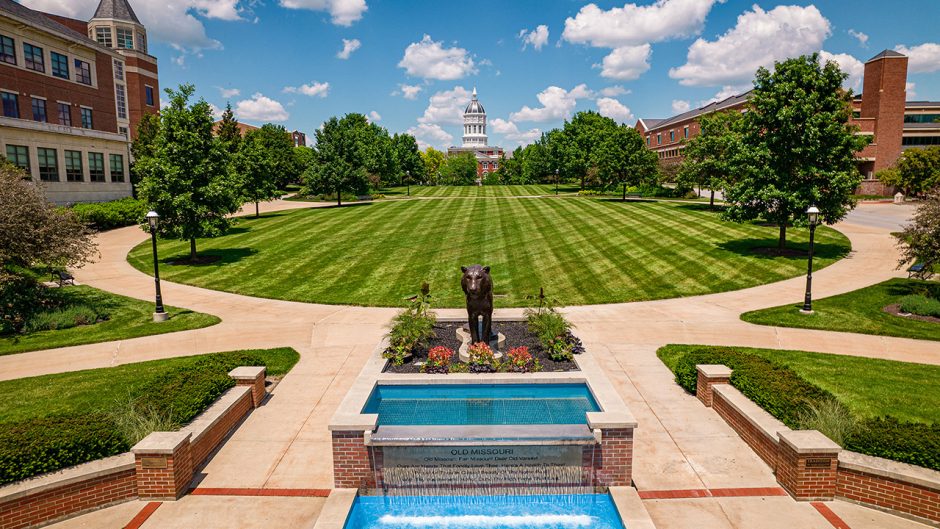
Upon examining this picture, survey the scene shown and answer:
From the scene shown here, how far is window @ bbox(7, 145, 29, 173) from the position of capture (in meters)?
39.6

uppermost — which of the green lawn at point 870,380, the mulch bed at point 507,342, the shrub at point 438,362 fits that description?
the shrub at point 438,362

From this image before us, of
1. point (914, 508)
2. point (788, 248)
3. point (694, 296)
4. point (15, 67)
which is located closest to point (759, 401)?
point (914, 508)

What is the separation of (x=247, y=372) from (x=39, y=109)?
50.1m

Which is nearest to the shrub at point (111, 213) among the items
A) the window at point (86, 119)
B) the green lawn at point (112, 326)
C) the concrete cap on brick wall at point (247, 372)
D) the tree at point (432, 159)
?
the window at point (86, 119)

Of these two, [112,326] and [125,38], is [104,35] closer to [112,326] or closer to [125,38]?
[125,38]

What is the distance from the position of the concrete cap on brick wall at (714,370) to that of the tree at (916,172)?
2310 inches

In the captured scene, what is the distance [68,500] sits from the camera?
782 centimetres

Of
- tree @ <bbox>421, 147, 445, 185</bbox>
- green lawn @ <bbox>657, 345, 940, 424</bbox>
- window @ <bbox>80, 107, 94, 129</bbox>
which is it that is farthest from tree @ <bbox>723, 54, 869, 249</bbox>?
tree @ <bbox>421, 147, 445, 185</bbox>

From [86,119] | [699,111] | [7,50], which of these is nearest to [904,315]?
[7,50]

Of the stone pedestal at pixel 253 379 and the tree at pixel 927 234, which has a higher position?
the tree at pixel 927 234

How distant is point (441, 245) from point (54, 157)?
112 feet

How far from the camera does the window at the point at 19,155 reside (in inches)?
1560

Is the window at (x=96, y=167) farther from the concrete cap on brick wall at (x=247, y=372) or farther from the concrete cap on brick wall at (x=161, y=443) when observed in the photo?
the concrete cap on brick wall at (x=161, y=443)

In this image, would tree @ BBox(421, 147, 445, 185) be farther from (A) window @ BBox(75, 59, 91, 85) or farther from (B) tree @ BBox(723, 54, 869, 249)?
(B) tree @ BBox(723, 54, 869, 249)
